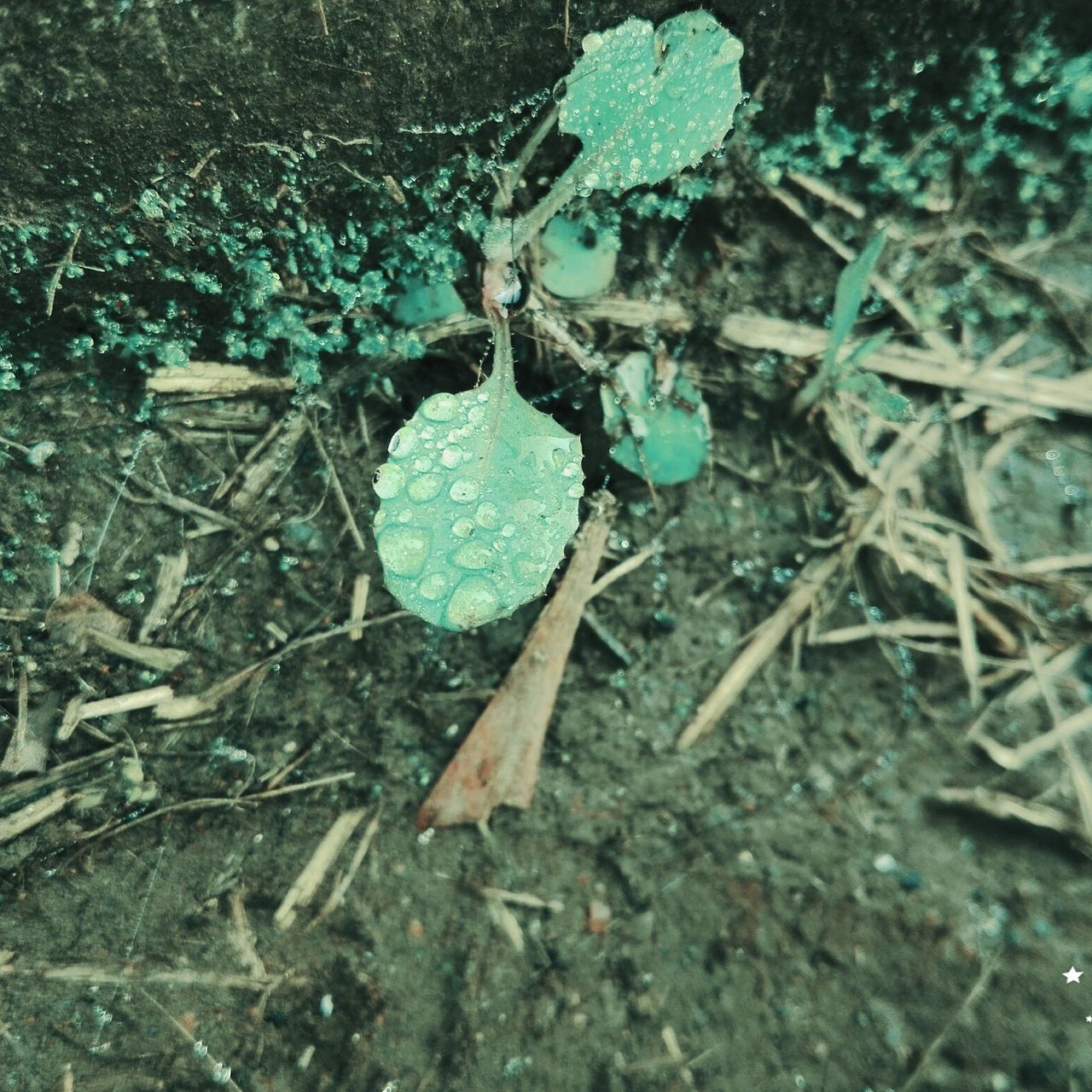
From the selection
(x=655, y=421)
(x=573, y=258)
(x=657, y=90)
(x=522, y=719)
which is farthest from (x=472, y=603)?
(x=657, y=90)

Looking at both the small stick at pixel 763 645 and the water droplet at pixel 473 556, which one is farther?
the small stick at pixel 763 645

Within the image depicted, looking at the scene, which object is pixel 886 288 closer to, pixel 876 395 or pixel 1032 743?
pixel 876 395

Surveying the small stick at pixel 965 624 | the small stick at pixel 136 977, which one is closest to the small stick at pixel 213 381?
the small stick at pixel 136 977

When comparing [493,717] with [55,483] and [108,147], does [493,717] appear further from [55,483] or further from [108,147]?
[108,147]

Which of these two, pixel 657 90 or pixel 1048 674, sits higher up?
pixel 657 90

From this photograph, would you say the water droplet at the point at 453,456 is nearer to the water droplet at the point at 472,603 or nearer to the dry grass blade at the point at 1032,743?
the water droplet at the point at 472,603

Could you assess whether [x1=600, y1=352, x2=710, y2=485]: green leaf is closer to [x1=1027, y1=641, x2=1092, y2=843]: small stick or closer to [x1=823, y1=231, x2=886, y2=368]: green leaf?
[x1=823, y1=231, x2=886, y2=368]: green leaf
